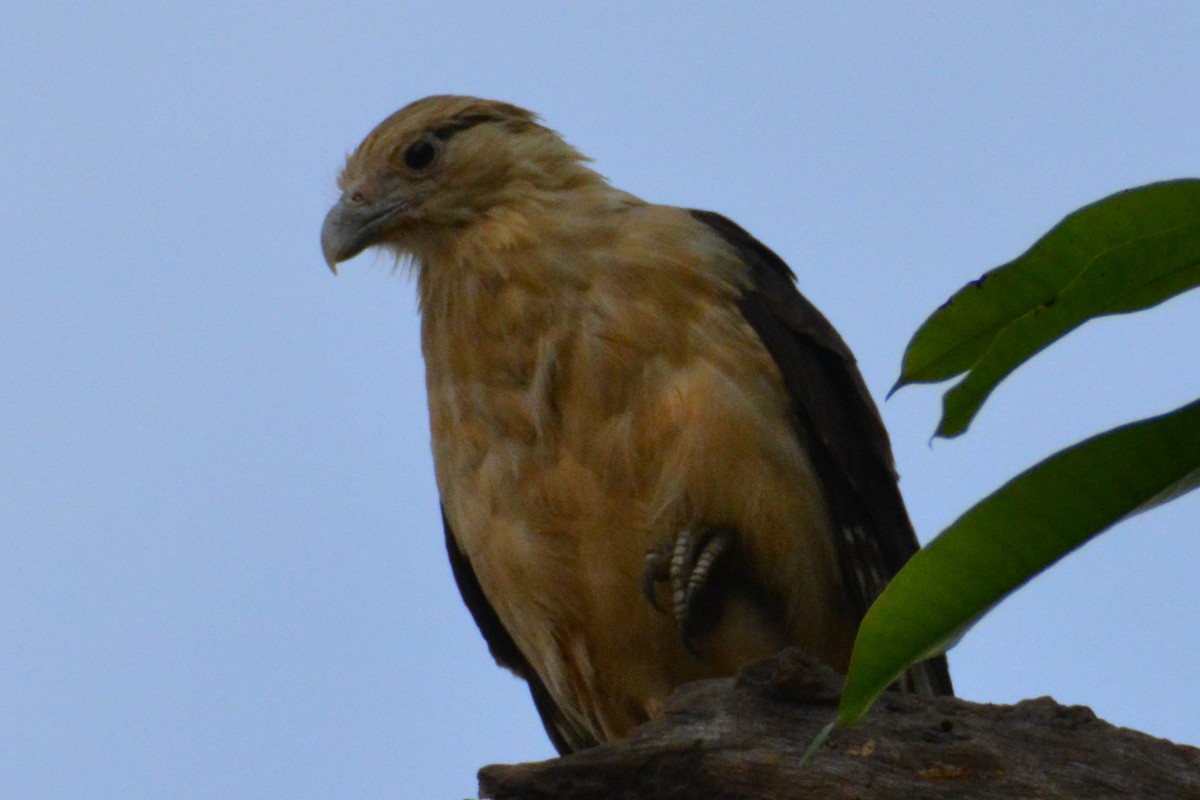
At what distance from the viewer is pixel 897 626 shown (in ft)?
7.55

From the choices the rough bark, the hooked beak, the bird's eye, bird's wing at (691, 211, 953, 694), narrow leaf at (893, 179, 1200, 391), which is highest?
the bird's eye

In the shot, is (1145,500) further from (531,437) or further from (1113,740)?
(531,437)

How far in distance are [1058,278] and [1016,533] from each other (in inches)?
19.2

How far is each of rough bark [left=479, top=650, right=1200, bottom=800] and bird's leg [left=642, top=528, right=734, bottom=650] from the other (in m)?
1.09

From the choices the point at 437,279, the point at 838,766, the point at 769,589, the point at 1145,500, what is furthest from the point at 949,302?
the point at 437,279

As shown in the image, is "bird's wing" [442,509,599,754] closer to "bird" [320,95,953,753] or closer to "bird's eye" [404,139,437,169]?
"bird" [320,95,953,753]

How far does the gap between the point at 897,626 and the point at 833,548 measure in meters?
2.41

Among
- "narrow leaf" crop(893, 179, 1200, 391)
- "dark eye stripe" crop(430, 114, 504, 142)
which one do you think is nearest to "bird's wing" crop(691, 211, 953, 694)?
"dark eye stripe" crop(430, 114, 504, 142)

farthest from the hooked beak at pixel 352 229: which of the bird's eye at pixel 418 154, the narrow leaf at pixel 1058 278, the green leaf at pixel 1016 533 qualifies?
the green leaf at pixel 1016 533

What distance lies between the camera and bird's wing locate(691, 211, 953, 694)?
4.73 metres

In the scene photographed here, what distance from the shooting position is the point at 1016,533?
7.42 ft

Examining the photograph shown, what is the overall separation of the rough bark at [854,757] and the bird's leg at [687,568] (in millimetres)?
1092

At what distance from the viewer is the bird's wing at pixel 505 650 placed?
547 centimetres

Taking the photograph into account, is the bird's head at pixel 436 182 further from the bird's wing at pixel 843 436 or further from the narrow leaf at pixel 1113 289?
the narrow leaf at pixel 1113 289
